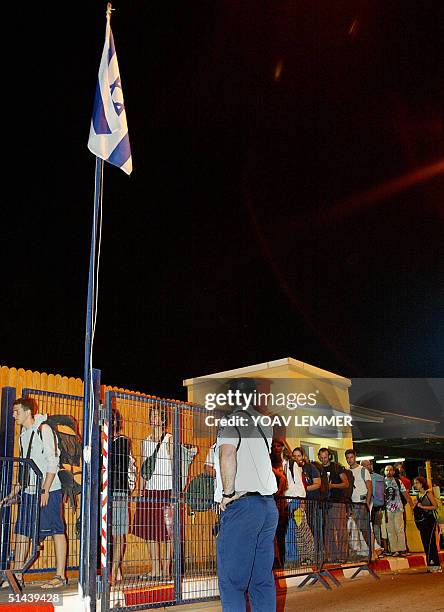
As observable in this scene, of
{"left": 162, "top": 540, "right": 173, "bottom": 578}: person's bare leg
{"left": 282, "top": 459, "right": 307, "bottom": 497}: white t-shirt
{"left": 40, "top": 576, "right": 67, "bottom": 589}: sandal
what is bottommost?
{"left": 40, "top": 576, "right": 67, "bottom": 589}: sandal

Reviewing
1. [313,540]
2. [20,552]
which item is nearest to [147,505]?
[20,552]

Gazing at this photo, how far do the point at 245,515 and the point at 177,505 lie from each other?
3.36 m

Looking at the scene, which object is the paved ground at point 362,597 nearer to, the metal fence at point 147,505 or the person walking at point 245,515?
the metal fence at point 147,505

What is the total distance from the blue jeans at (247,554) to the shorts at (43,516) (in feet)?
11.1

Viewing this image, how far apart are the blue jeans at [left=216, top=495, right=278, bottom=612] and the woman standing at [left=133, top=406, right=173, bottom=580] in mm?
2835

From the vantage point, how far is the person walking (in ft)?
16.6

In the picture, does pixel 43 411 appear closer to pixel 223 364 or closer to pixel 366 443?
pixel 366 443

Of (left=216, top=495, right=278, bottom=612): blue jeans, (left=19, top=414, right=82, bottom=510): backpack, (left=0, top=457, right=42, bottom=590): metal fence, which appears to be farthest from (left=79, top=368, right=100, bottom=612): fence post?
(left=216, top=495, right=278, bottom=612): blue jeans

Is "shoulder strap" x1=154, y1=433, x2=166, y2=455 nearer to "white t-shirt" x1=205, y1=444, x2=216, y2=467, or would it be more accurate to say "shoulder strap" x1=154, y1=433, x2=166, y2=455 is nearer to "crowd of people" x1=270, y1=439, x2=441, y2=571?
"white t-shirt" x1=205, y1=444, x2=216, y2=467

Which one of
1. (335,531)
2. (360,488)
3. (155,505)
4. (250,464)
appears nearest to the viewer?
(250,464)

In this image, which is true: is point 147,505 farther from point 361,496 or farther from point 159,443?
point 361,496

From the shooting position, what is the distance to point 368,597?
951cm

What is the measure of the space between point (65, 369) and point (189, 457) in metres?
24.5

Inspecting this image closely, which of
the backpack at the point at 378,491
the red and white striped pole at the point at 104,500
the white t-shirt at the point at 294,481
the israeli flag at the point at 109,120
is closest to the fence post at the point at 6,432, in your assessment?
the red and white striped pole at the point at 104,500
